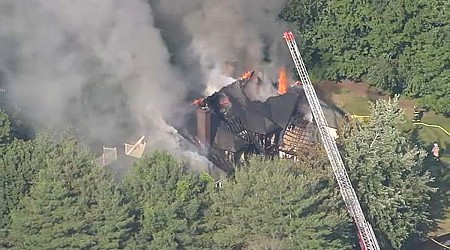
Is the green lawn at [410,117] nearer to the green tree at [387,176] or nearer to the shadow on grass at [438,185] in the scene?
the shadow on grass at [438,185]

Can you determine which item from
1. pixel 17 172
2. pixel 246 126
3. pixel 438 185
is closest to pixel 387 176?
pixel 438 185

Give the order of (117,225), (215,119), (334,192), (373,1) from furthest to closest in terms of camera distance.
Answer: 1. (373,1)
2. (215,119)
3. (334,192)
4. (117,225)

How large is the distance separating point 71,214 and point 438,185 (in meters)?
13.0

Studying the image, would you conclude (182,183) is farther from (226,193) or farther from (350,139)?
(350,139)

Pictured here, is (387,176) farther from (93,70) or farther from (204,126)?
(93,70)

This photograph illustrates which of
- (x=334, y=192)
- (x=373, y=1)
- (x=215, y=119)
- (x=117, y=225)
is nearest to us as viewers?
(x=117, y=225)

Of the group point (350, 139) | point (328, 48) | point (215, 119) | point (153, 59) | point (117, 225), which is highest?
point (328, 48)

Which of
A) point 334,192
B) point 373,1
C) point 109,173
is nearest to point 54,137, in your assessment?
point 109,173

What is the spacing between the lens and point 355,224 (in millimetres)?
28672

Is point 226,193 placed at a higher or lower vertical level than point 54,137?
lower

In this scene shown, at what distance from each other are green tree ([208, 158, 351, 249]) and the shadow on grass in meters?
6.64

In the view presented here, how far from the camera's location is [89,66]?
111 feet

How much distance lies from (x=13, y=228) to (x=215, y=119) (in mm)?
8513

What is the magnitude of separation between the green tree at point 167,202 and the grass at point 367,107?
461 inches
